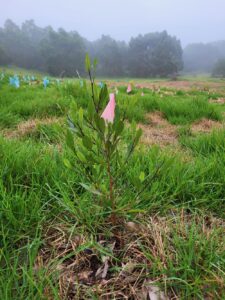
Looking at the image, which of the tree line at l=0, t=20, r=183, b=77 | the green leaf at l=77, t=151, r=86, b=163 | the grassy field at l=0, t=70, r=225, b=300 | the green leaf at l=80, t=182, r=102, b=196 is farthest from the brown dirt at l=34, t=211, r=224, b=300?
the tree line at l=0, t=20, r=183, b=77

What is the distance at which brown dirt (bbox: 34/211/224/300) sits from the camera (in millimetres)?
1259

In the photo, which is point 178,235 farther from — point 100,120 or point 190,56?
point 190,56

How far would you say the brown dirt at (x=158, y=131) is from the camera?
3.45m

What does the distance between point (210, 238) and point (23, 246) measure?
0.96 m

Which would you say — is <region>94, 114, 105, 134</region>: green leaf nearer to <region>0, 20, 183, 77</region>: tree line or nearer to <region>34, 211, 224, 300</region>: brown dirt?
<region>34, 211, 224, 300</region>: brown dirt

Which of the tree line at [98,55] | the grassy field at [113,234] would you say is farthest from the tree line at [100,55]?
the grassy field at [113,234]

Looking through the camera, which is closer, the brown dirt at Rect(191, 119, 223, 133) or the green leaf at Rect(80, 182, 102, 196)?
the green leaf at Rect(80, 182, 102, 196)

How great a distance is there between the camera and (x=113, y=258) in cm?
143

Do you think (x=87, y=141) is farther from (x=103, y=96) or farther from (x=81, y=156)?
(x=103, y=96)

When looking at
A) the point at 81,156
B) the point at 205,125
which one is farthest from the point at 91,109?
the point at 205,125

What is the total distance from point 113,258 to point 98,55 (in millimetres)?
71362

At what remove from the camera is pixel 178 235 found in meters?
1.53

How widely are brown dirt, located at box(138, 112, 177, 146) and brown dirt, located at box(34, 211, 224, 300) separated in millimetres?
1741

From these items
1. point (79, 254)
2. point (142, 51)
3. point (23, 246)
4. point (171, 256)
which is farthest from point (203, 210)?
point (142, 51)
